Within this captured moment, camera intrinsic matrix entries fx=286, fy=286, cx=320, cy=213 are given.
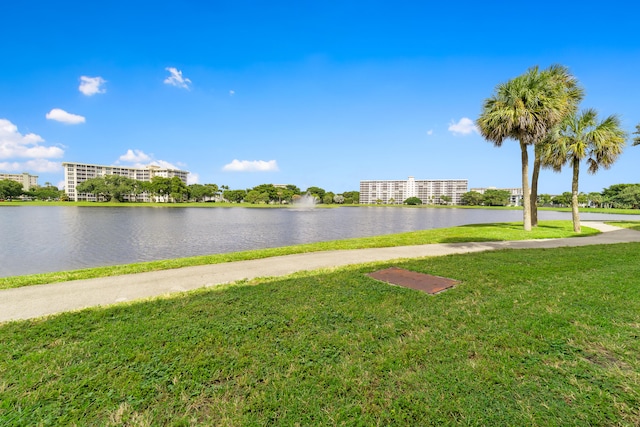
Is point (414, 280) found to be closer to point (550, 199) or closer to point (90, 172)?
point (550, 199)

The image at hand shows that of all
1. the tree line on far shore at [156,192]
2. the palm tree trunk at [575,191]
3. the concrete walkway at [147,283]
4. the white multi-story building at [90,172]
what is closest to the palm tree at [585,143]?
the palm tree trunk at [575,191]

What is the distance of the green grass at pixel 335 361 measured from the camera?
2518mm

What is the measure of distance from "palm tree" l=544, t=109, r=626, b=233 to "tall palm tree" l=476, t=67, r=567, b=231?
1930 millimetres

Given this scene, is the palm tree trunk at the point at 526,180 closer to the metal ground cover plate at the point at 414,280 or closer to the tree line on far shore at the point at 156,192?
the metal ground cover plate at the point at 414,280

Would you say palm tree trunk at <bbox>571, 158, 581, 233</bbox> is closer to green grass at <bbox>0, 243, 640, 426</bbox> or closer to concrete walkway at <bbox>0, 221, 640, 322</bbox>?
→ concrete walkway at <bbox>0, 221, 640, 322</bbox>

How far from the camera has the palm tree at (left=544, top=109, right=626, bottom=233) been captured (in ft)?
57.0

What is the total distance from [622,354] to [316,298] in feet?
13.7

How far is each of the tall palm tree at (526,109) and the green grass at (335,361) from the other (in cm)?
1372

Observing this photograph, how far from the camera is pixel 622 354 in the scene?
336cm

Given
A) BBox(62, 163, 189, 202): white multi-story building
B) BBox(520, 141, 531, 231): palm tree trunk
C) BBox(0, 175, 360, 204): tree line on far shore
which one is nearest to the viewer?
BBox(520, 141, 531, 231): palm tree trunk

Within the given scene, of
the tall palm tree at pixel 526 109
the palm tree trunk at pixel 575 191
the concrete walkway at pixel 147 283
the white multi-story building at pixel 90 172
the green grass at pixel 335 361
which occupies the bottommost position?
the concrete walkway at pixel 147 283

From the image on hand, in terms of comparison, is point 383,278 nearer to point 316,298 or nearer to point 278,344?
point 316,298

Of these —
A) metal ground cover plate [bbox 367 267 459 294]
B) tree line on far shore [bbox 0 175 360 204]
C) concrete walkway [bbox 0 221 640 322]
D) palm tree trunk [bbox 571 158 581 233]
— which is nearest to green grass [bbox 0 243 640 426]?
metal ground cover plate [bbox 367 267 459 294]

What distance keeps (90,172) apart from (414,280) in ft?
644
